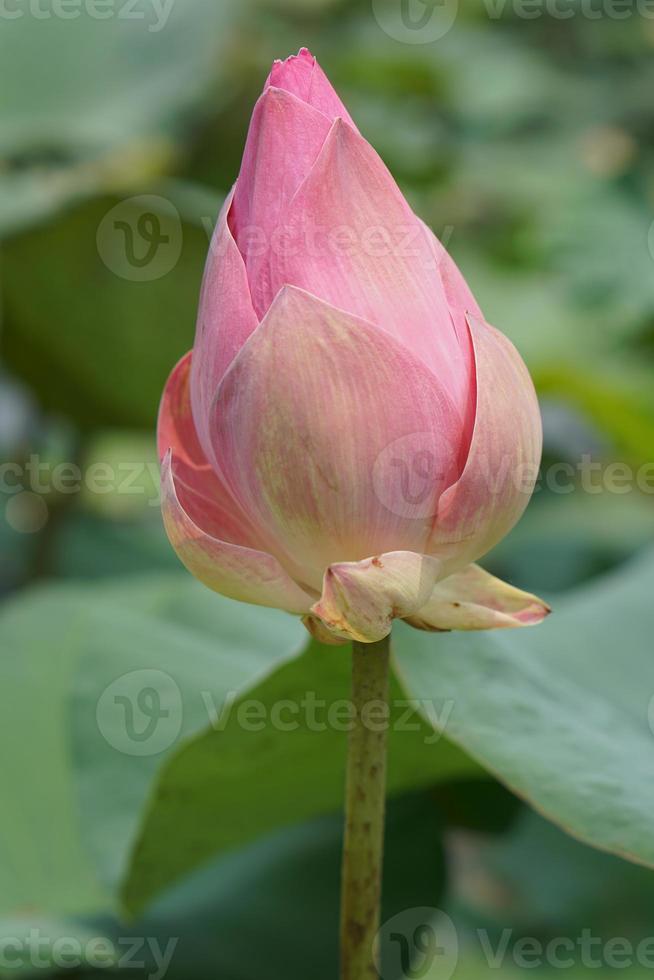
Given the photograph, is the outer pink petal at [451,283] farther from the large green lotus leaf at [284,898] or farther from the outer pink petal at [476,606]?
the large green lotus leaf at [284,898]

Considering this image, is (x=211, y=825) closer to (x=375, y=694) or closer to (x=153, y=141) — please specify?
(x=375, y=694)

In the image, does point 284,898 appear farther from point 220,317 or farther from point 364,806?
point 220,317

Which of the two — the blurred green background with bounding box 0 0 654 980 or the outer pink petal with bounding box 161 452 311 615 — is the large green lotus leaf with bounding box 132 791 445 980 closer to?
the blurred green background with bounding box 0 0 654 980

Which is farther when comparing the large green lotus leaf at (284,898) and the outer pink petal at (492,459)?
the large green lotus leaf at (284,898)

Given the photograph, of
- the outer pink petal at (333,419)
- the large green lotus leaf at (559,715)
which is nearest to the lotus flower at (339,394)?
the outer pink petal at (333,419)

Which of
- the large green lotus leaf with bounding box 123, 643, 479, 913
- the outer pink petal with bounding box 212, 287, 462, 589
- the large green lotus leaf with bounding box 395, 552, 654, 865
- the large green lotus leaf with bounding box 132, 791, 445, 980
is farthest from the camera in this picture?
the large green lotus leaf with bounding box 132, 791, 445, 980

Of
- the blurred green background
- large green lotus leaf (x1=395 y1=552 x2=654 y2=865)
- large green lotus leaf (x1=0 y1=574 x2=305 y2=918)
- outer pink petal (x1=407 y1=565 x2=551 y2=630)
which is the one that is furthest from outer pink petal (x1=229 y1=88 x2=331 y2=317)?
large green lotus leaf (x1=0 y1=574 x2=305 y2=918)

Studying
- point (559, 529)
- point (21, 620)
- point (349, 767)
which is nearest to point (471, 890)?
point (559, 529)

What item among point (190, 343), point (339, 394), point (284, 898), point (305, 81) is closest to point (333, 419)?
point (339, 394)
